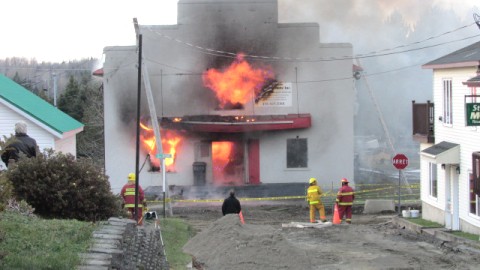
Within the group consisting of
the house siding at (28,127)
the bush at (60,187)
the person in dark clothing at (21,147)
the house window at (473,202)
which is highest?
the house siding at (28,127)

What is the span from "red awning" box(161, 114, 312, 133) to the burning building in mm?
95

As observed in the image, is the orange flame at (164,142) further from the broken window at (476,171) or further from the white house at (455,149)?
the broken window at (476,171)

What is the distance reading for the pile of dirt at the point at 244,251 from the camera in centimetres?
1475

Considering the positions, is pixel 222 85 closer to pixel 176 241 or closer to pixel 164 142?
pixel 164 142

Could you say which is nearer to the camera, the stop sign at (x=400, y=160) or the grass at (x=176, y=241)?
the grass at (x=176, y=241)

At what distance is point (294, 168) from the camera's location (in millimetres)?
39250

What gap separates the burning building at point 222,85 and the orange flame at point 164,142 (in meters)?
0.05

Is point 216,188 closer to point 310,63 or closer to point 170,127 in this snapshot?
point 170,127

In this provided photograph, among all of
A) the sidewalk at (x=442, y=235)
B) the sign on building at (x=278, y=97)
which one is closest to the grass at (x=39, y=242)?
the sidewalk at (x=442, y=235)

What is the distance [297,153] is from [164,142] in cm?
659

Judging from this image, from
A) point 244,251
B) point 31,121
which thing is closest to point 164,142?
point 31,121

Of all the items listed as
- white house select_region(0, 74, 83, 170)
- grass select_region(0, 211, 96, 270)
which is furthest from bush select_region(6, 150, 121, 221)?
white house select_region(0, 74, 83, 170)

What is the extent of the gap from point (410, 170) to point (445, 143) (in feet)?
109

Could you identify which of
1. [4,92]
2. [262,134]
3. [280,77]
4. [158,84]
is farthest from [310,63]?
[4,92]
